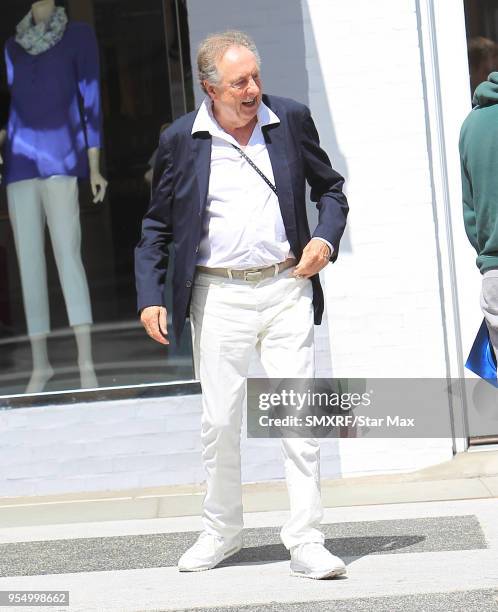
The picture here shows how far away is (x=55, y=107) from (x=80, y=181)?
41 centimetres

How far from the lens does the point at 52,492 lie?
6969mm

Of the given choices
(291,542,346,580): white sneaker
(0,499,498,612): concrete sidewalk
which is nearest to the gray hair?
(291,542,346,580): white sneaker

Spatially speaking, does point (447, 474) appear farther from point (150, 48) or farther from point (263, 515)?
point (150, 48)

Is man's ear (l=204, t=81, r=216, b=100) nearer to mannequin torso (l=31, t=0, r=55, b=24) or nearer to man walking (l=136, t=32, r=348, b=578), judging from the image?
man walking (l=136, t=32, r=348, b=578)

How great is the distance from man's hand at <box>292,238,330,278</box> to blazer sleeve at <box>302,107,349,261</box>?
0.17 ft

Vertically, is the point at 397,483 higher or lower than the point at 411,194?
lower

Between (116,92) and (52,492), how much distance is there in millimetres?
2087

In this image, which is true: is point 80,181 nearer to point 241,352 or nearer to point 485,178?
point 241,352

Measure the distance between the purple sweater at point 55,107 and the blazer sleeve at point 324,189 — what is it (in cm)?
231

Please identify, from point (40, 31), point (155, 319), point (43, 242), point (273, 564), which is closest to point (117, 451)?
point (43, 242)

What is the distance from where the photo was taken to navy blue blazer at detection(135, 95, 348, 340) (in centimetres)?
495

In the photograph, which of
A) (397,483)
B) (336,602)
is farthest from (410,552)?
(397,483)

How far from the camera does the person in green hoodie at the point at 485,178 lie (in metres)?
4.90

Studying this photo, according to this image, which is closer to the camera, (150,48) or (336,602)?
(336,602)
